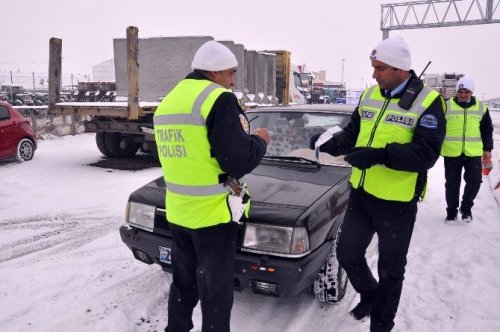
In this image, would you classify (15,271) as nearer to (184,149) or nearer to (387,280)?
(184,149)

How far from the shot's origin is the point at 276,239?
2.52 meters

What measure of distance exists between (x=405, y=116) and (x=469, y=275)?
209 cm

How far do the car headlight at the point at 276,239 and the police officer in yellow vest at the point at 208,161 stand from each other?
0.39 meters

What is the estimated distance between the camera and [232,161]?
1.97 meters

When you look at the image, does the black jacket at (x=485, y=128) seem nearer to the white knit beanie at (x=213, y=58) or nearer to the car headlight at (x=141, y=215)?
the white knit beanie at (x=213, y=58)

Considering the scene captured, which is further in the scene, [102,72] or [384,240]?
[102,72]

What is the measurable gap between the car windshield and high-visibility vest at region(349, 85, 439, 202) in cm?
108

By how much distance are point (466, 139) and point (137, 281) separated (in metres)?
4.09

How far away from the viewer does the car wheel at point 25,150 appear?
871cm

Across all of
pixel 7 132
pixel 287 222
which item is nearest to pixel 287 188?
pixel 287 222

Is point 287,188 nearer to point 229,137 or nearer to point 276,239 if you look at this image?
point 276,239

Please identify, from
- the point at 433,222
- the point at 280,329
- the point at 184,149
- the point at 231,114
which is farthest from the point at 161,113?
the point at 433,222

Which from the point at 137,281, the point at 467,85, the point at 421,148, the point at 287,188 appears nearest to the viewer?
the point at 421,148

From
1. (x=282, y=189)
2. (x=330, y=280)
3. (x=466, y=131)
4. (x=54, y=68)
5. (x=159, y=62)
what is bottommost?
(x=330, y=280)
